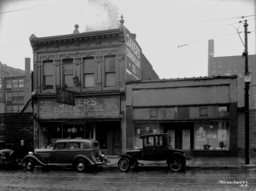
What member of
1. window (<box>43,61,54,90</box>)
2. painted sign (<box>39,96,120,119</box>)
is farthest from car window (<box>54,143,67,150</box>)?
window (<box>43,61,54,90</box>)

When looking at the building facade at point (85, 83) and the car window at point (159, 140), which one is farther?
the building facade at point (85, 83)

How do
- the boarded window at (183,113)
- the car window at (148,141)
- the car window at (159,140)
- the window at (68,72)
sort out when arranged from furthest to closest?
1. the window at (68,72)
2. the boarded window at (183,113)
3. the car window at (148,141)
4. the car window at (159,140)

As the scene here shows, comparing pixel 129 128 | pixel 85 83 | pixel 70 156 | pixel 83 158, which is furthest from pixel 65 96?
pixel 83 158

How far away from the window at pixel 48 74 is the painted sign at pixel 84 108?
4.29ft

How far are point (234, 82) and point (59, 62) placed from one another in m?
13.4

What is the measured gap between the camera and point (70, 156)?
15859 millimetres

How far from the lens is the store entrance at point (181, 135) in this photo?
20656 mm

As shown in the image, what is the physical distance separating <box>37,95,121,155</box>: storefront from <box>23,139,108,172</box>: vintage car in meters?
5.62

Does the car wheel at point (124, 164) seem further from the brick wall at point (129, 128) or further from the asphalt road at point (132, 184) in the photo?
the brick wall at point (129, 128)

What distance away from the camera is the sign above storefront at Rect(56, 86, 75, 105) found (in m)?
20.1

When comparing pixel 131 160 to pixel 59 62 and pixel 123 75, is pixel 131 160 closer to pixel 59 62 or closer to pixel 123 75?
pixel 123 75

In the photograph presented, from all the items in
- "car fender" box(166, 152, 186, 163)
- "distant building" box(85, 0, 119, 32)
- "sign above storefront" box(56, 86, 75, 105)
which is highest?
"distant building" box(85, 0, 119, 32)

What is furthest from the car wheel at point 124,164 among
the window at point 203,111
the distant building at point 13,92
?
the distant building at point 13,92

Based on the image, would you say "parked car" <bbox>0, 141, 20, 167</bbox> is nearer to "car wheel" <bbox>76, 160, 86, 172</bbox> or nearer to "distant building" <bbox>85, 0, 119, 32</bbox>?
"car wheel" <bbox>76, 160, 86, 172</bbox>
